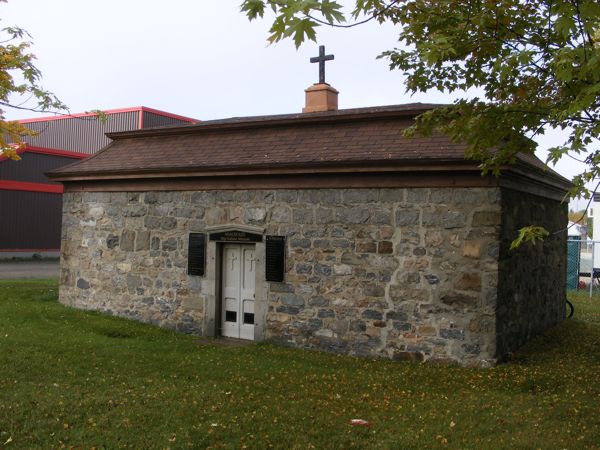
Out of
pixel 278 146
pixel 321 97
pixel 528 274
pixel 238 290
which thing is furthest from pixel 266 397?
pixel 321 97

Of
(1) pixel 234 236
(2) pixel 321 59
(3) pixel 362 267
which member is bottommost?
(3) pixel 362 267

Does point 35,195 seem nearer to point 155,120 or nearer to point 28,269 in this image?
point 28,269

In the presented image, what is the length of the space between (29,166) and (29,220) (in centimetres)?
250

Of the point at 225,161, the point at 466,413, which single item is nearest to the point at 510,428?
the point at 466,413

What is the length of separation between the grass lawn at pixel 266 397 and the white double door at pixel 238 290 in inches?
31.3

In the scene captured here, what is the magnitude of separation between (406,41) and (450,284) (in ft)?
11.3

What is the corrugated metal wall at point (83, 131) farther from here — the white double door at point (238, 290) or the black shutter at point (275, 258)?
the black shutter at point (275, 258)

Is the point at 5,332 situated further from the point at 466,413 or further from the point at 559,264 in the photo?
the point at 559,264

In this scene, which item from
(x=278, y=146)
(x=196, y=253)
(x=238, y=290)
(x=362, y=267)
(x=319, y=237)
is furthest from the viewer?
(x=196, y=253)

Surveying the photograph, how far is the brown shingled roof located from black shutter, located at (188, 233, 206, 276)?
1.18 meters

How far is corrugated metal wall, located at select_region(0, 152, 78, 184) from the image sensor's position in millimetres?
25844

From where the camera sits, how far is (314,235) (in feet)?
30.6

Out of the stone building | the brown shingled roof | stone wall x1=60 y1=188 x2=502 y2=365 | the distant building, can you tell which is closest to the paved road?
the distant building

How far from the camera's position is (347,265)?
9047mm
